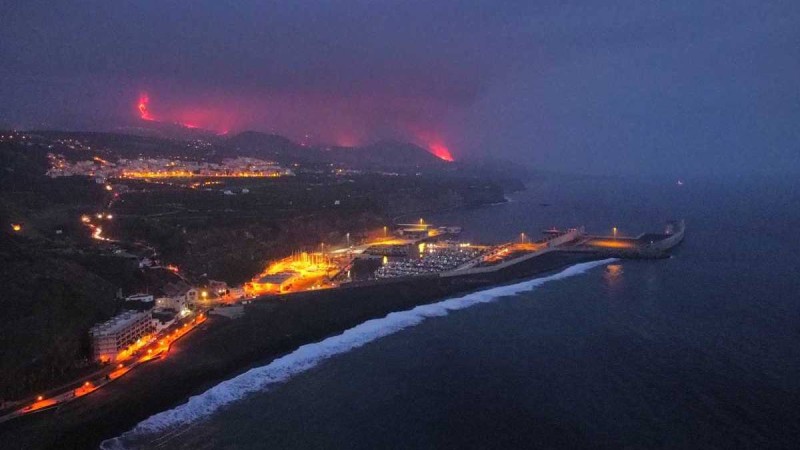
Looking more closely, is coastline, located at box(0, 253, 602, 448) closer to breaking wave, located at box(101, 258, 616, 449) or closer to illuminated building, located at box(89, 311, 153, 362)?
breaking wave, located at box(101, 258, 616, 449)

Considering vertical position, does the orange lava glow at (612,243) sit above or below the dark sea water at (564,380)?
above

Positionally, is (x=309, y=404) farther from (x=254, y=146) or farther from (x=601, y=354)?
(x=254, y=146)

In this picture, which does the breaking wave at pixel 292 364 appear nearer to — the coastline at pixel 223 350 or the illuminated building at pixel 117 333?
the coastline at pixel 223 350

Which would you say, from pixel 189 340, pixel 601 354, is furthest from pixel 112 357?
pixel 601 354

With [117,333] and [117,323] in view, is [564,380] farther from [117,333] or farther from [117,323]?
[117,323]

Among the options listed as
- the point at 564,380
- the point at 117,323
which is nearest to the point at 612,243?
the point at 564,380

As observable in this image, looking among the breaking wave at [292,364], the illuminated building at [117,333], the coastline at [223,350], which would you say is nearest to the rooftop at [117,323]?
the illuminated building at [117,333]

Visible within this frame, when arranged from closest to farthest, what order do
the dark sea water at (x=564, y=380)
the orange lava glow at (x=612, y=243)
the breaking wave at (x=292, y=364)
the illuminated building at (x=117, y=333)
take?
the dark sea water at (x=564, y=380) → the breaking wave at (x=292, y=364) → the illuminated building at (x=117, y=333) → the orange lava glow at (x=612, y=243)
